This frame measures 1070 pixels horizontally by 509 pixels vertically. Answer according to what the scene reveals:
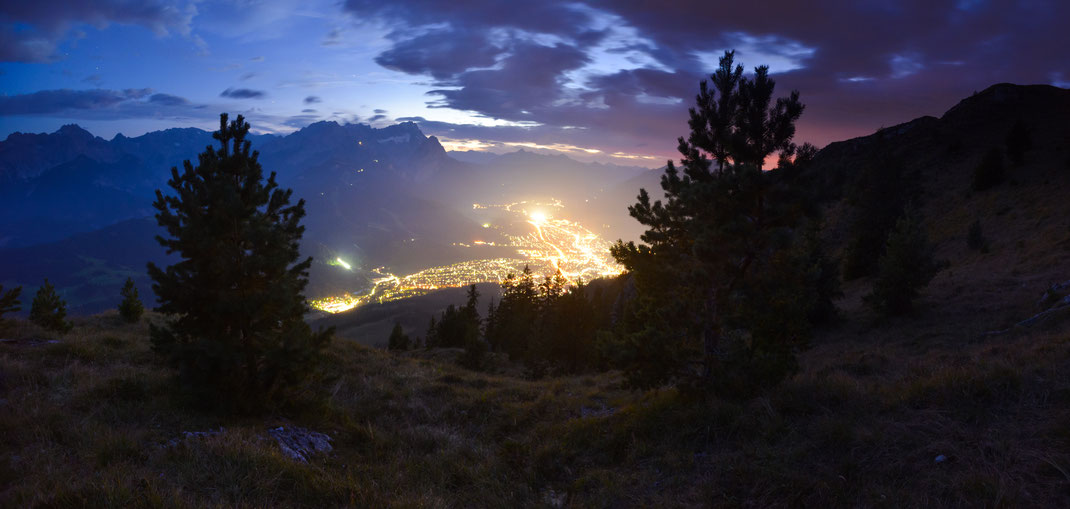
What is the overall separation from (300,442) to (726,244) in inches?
389

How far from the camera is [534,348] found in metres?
32.7

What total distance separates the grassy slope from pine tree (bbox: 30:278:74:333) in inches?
223

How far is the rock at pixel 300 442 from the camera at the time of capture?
786 cm

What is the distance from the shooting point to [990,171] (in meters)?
38.7

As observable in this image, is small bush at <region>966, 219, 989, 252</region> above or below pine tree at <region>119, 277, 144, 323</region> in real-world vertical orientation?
above

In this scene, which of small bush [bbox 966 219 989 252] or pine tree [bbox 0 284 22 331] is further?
small bush [bbox 966 219 989 252]

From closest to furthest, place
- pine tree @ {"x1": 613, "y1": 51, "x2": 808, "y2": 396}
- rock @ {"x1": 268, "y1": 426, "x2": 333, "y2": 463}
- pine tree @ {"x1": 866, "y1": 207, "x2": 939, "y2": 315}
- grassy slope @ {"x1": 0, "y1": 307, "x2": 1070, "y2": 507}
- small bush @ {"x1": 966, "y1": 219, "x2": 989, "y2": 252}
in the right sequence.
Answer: grassy slope @ {"x1": 0, "y1": 307, "x2": 1070, "y2": 507} < rock @ {"x1": 268, "y1": 426, "x2": 333, "y2": 463} < pine tree @ {"x1": 613, "y1": 51, "x2": 808, "y2": 396} < pine tree @ {"x1": 866, "y1": 207, "x2": 939, "y2": 315} < small bush @ {"x1": 966, "y1": 219, "x2": 989, "y2": 252}

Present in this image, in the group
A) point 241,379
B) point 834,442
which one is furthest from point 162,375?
point 834,442

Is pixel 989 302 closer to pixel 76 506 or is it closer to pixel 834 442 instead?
pixel 834 442

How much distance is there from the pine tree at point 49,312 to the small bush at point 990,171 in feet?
212

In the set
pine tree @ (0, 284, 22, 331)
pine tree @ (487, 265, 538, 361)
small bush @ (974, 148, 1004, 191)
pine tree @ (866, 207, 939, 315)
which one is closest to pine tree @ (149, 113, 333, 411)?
pine tree @ (0, 284, 22, 331)

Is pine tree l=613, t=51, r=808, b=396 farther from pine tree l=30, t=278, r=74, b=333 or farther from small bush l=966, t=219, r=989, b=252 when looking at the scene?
small bush l=966, t=219, r=989, b=252

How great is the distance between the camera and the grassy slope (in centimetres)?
562

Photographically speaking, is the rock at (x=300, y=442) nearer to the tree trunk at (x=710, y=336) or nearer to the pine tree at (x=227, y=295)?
the pine tree at (x=227, y=295)
